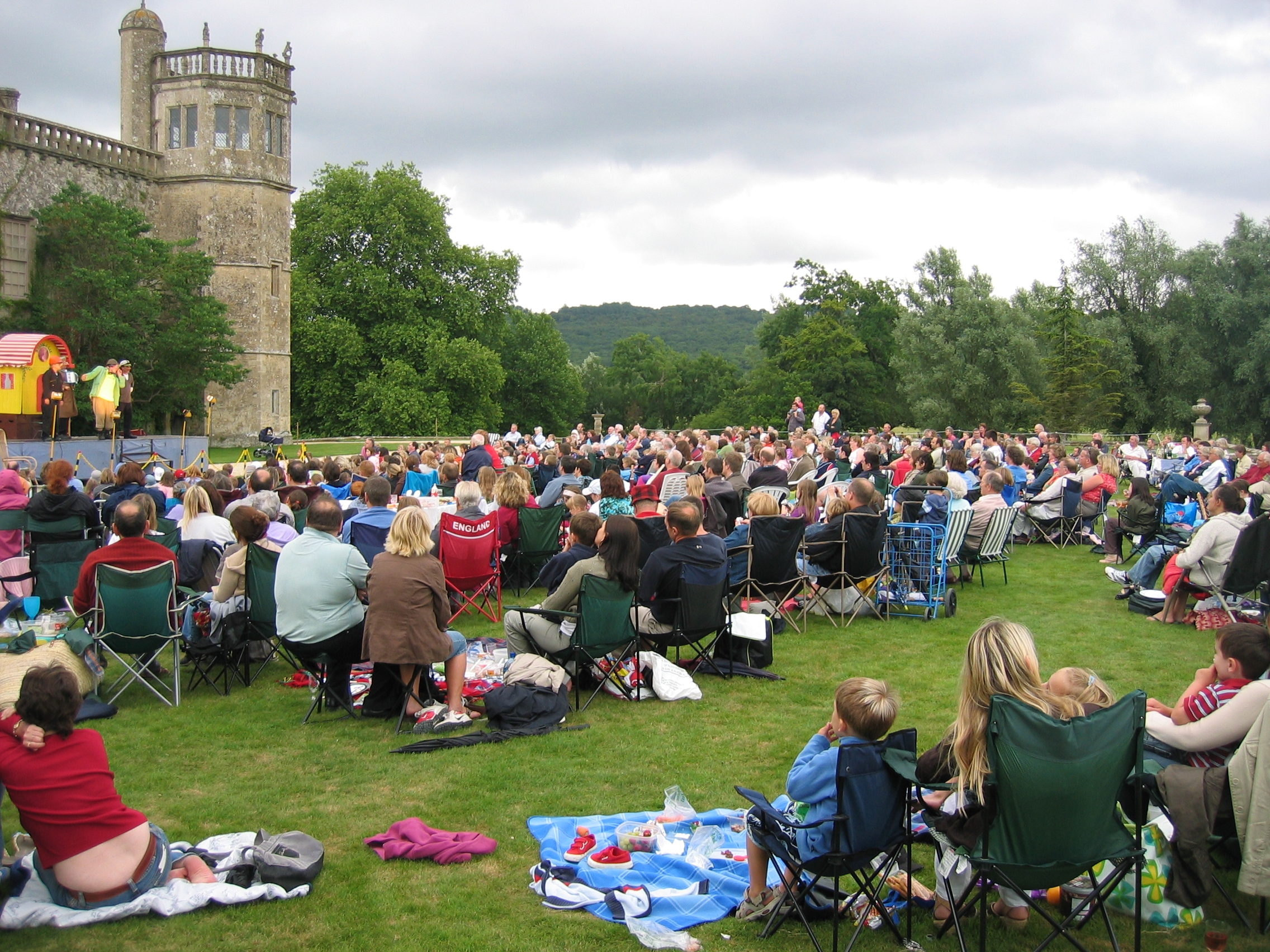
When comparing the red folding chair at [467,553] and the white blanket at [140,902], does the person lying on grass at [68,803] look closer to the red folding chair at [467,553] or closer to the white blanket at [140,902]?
the white blanket at [140,902]

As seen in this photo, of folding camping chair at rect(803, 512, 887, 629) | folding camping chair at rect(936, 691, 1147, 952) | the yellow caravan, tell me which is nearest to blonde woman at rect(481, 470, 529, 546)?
folding camping chair at rect(803, 512, 887, 629)

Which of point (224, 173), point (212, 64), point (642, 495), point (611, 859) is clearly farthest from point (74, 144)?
point (611, 859)

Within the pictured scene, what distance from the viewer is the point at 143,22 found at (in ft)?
116

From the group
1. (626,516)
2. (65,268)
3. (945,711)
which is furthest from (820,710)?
(65,268)

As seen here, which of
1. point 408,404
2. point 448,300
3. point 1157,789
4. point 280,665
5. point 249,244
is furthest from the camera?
point 448,300

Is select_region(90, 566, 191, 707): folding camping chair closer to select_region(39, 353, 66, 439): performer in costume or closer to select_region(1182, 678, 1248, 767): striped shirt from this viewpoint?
select_region(1182, 678, 1248, 767): striped shirt

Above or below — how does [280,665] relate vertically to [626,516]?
below

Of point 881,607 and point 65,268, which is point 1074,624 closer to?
point 881,607

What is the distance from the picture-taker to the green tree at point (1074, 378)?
37219mm

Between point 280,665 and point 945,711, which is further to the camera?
point 280,665

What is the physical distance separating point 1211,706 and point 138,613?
598cm

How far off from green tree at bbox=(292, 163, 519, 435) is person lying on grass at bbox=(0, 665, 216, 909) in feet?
125

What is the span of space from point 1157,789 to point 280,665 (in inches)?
241

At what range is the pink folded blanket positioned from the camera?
4.35m
